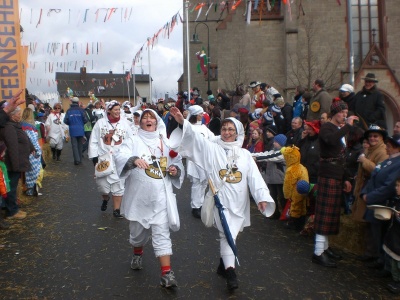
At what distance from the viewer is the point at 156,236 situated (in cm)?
570

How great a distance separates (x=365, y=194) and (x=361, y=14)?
2619 cm

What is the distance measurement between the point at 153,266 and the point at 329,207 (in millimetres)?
2448

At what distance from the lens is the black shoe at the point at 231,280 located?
5.41 metres

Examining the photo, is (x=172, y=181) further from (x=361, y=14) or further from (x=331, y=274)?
(x=361, y=14)

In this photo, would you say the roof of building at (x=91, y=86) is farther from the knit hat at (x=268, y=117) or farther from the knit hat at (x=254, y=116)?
Result: the knit hat at (x=268, y=117)

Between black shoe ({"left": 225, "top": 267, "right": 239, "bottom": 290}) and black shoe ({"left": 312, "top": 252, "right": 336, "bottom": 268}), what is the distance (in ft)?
4.98

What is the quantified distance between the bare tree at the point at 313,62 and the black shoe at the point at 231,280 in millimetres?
24162

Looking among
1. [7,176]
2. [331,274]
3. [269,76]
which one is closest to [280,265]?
[331,274]

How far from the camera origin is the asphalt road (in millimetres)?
5457

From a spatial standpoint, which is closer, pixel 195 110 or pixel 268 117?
pixel 195 110

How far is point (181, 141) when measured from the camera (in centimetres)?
601

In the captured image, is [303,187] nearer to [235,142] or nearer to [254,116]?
[235,142]

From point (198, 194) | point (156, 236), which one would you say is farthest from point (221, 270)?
point (198, 194)

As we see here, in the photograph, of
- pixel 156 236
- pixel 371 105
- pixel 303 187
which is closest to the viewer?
pixel 156 236
